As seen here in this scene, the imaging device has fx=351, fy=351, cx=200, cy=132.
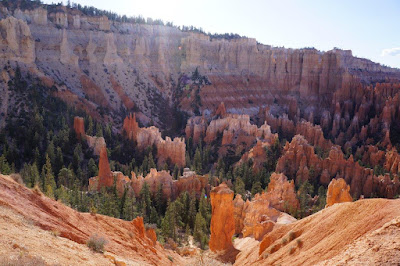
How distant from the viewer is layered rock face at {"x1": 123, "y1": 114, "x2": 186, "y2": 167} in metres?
42.6

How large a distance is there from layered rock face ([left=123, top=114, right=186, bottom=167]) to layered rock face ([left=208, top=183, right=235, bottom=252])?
2063cm

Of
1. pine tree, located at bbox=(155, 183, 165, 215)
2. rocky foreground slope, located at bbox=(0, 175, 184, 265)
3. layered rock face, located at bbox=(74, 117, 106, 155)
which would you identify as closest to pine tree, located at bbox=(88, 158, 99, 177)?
layered rock face, located at bbox=(74, 117, 106, 155)

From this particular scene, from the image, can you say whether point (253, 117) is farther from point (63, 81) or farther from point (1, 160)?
point (1, 160)

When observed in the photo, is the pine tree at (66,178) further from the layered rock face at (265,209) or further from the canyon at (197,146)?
the layered rock face at (265,209)

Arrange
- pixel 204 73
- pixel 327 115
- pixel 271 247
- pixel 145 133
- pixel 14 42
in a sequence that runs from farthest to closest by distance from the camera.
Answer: pixel 204 73 < pixel 327 115 < pixel 14 42 < pixel 145 133 < pixel 271 247

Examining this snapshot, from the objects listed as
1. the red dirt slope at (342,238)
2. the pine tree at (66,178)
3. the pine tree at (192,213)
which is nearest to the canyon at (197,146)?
the red dirt slope at (342,238)

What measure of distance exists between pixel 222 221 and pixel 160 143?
24.1 metres

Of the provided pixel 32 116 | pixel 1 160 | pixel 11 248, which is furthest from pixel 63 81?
pixel 11 248

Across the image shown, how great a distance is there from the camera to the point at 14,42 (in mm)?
50938

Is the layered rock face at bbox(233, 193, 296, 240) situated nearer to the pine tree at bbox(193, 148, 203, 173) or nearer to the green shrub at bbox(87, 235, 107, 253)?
the green shrub at bbox(87, 235, 107, 253)

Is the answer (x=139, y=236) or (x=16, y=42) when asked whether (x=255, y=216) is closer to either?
(x=139, y=236)

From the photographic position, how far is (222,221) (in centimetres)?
2097

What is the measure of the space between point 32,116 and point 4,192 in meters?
31.5

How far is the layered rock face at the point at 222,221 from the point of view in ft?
68.3
